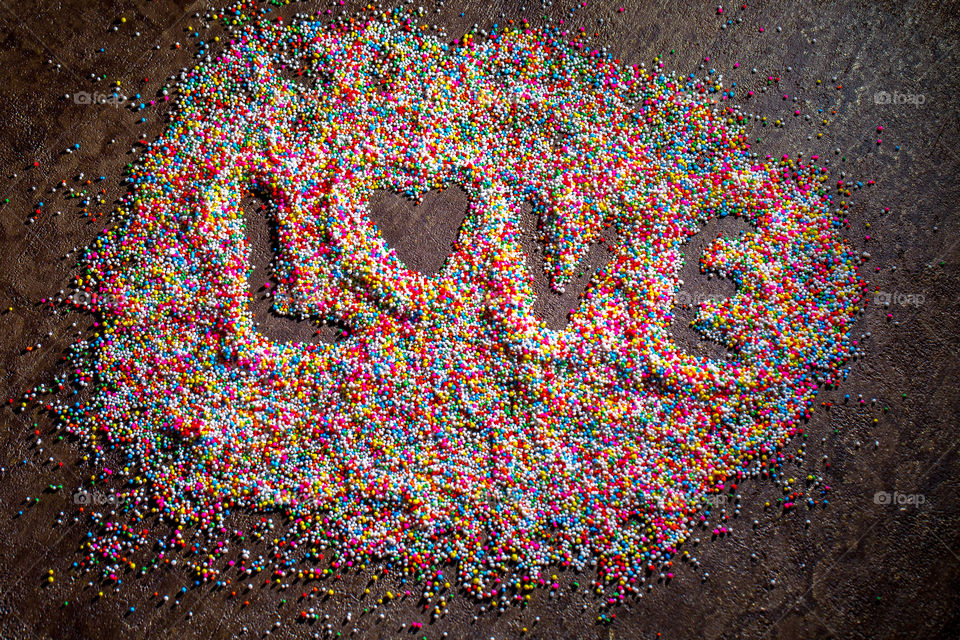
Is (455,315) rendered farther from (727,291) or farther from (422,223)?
(727,291)

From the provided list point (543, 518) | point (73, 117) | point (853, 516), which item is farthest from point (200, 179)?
point (853, 516)

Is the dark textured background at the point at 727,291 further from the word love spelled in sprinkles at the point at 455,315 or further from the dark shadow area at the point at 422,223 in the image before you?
the word love spelled in sprinkles at the point at 455,315

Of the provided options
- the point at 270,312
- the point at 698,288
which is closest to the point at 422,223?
the point at 270,312

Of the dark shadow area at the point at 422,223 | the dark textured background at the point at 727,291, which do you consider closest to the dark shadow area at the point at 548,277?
the dark textured background at the point at 727,291

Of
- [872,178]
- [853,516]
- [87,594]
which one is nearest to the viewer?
[87,594]

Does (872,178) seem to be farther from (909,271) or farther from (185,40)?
(185,40)

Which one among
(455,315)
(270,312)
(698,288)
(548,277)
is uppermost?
(698,288)
